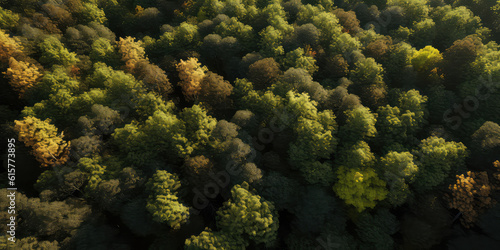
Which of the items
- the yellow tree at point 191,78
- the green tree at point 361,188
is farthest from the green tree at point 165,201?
the green tree at point 361,188

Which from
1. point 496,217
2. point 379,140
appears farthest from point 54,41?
point 496,217

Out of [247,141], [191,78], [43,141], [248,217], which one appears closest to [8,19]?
[43,141]

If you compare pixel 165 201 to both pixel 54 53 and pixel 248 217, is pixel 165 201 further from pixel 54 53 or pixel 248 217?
pixel 54 53

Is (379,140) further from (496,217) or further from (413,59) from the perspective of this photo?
(413,59)

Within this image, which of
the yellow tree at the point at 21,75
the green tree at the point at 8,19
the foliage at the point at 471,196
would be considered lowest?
the yellow tree at the point at 21,75

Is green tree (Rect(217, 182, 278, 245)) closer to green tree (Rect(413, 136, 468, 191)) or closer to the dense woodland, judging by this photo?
the dense woodland

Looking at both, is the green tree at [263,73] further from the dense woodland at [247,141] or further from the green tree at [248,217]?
the green tree at [248,217]
